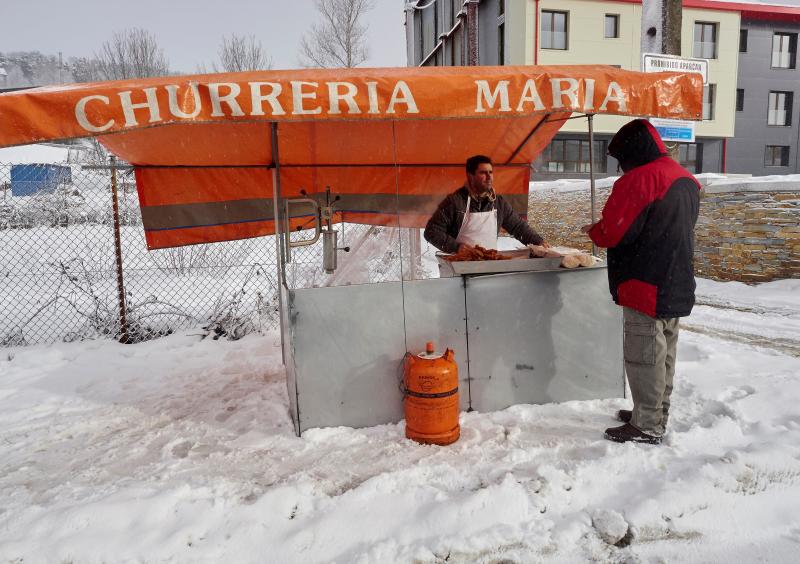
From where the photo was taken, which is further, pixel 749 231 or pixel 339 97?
pixel 749 231

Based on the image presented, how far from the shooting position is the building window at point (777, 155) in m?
27.7

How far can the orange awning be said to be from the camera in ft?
10.2

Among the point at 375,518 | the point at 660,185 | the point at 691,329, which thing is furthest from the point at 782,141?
the point at 375,518

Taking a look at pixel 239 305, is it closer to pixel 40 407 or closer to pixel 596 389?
pixel 40 407

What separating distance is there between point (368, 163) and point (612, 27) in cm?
2139

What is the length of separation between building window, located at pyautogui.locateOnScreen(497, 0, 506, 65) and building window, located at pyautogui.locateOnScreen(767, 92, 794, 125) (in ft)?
50.3

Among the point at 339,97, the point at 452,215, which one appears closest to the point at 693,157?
the point at 452,215

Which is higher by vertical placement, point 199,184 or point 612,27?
point 612,27

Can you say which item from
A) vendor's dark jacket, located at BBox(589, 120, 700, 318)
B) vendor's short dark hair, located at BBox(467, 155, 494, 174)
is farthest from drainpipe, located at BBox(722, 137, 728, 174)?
vendor's dark jacket, located at BBox(589, 120, 700, 318)

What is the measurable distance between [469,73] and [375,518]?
112 inches

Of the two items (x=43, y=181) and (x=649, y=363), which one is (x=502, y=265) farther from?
(x=43, y=181)

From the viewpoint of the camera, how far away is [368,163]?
6391 mm

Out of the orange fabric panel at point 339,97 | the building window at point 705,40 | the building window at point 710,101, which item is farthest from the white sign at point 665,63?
the building window at point 710,101

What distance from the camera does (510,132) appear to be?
5.68 m
